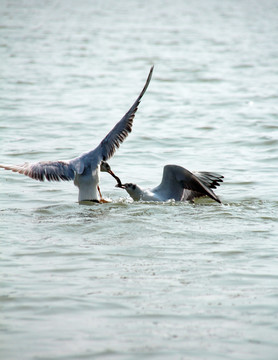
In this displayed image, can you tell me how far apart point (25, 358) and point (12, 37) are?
27.9 meters

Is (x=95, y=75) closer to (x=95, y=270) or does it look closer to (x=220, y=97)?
(x=220, y=97)

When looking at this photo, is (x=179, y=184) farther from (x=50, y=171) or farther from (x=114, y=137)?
(x=50, y=171)

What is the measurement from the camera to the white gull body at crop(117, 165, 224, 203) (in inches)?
348

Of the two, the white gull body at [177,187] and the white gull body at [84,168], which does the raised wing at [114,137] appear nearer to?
the white gull body at [84,168]

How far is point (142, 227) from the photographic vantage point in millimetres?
7871

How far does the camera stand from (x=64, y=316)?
5406mm

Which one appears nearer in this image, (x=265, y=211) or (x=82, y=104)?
(x=265, y=211)

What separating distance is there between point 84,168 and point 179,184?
1.23 m

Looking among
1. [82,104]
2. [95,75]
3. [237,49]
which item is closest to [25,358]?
[82,104]

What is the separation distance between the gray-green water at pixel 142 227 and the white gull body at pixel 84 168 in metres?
0.27

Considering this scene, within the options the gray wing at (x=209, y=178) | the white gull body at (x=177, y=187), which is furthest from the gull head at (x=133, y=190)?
the gray wing at (x=209, y=178)

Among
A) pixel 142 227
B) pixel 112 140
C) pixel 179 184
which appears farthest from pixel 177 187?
pixel 142 227

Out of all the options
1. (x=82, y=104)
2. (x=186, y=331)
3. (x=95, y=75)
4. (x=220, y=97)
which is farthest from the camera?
(x=95, y=75)

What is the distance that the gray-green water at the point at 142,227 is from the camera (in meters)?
5.19
